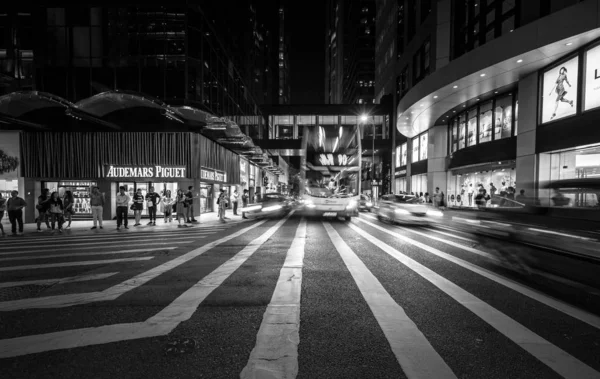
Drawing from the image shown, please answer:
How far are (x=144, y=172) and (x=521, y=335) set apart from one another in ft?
66.5

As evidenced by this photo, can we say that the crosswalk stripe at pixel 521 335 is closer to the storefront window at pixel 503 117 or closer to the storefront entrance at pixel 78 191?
the storefront window at pixel 503 117

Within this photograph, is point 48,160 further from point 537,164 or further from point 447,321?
point 537,164

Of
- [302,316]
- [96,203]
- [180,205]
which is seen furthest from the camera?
[180,205]

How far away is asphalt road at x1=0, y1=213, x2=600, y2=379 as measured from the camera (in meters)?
2.58

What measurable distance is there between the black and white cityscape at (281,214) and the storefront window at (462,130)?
351 mm

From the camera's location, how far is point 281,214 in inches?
785

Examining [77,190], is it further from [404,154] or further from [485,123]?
[404,154]

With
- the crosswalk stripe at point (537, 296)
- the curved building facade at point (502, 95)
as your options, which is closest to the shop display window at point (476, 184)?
the curved building facade at point (502, 95)

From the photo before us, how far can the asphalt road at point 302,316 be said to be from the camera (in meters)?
2.58

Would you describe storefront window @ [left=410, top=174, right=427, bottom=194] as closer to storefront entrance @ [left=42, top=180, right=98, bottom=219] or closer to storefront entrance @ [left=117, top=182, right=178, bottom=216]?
storefront entrance @ [left=117, top=182, right=178, bottom=216]

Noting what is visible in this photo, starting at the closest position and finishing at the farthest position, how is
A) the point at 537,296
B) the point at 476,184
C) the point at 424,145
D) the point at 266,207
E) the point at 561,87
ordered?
1. the point at 537,296
2. the point at 561,87
3. the point at 266,207
4. the point at 476,184
5. the point at 424,145

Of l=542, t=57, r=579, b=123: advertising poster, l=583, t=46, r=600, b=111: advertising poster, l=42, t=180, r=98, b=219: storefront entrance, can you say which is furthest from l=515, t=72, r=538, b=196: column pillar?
l=42, t=180, r=98, b=219: storefront entrance

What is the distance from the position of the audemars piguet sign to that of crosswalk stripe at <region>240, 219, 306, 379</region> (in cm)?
1628

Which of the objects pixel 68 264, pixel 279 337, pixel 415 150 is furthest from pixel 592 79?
pixel 68 264
